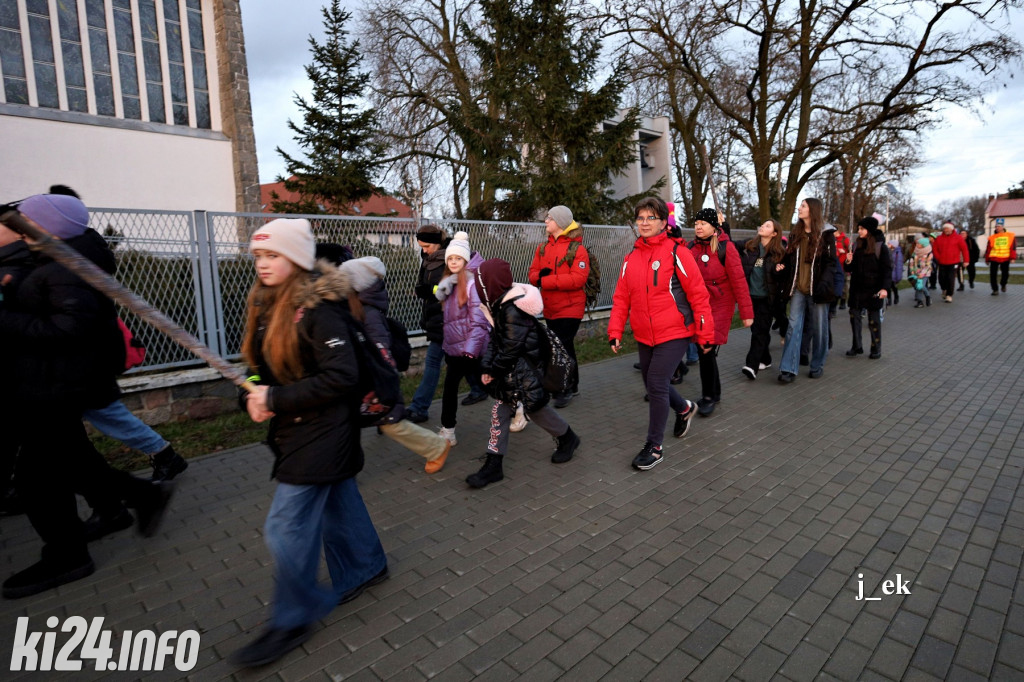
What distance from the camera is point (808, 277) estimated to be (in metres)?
7.25

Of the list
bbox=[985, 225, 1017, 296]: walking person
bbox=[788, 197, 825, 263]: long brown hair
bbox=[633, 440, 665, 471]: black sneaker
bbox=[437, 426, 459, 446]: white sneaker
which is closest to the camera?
bbox=[633, 440, 665, 471]: black sneaker

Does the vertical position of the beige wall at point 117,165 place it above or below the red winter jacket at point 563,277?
above

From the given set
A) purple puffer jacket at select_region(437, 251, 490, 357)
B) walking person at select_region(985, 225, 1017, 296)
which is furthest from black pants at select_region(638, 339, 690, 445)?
walking person at select_region(985, 225, 1017, 296)

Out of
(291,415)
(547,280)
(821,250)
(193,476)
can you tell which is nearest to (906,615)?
(291,415)

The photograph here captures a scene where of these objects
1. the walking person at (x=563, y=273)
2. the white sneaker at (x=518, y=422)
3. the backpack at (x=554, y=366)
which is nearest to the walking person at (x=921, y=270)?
the walking person at (x=563, y=273)

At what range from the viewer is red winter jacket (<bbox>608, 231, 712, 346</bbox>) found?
15.3 feet

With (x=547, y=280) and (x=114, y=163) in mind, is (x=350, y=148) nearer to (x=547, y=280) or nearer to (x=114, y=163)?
(x=114, y=163)

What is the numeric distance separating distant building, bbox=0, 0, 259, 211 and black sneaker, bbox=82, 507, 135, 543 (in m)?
12.6

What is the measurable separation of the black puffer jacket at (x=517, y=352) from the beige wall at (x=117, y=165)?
513 inches

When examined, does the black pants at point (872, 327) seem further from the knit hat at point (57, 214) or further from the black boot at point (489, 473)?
the knit hat at point (57, 214)

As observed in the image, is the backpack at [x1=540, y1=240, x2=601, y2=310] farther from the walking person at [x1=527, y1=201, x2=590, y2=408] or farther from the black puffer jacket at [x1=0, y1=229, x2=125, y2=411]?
the black puffer jacket at [x1=0, y1=229, x2=125, y2=411]

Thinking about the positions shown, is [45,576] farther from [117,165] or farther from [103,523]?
[117,165]

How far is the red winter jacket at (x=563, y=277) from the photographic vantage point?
6.11 metres

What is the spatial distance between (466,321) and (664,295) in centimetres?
152
